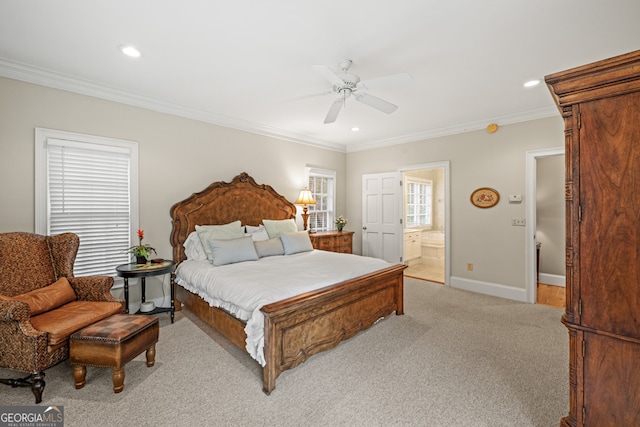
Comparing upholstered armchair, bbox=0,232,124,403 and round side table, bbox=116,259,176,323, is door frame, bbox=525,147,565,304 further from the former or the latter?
upholstered armchair, bbox=0,232,124,403

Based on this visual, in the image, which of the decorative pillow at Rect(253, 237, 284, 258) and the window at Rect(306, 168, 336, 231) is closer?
the decorative pillow at Rect(253, 237, 284, 258)

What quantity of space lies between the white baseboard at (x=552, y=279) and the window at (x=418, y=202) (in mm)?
2659

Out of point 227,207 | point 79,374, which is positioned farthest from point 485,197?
point 79,374

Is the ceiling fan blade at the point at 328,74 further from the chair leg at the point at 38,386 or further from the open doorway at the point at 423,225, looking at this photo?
the open doorway at the point at 423,225

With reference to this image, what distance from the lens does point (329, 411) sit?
6.18ft

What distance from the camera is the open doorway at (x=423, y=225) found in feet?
20.2

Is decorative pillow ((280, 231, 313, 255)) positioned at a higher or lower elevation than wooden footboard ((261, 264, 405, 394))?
higher

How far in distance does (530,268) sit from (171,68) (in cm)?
526

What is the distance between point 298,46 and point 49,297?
3.01 meters

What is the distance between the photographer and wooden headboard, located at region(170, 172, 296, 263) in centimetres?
382

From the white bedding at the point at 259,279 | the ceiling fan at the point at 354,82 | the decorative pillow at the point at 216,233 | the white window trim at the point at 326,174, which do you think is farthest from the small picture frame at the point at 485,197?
the decorative pillow at the point at 216,233

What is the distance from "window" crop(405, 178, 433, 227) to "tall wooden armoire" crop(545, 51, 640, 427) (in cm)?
524

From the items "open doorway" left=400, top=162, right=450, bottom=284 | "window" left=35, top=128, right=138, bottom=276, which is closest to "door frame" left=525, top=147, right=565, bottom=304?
"open doorway" left=400, top=162, right=450, bottom=284

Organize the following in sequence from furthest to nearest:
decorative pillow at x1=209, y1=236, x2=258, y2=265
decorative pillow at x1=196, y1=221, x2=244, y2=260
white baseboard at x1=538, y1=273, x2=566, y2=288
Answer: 1. white baseboard at x1=538, y1=273, x2=566, y2=288
2. decorative pillow at x1=196, y1=221, x2=244, y2=260
3. decorative pillow at x1=209, y1=236, x2=258, y2=265
